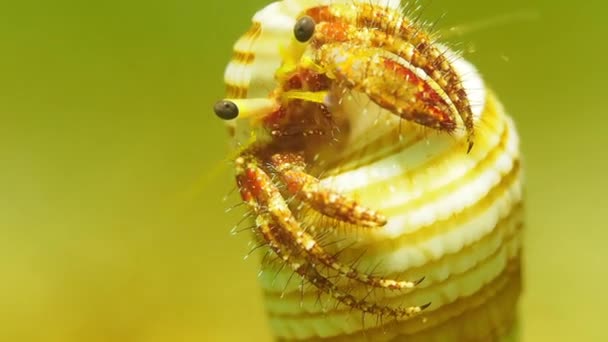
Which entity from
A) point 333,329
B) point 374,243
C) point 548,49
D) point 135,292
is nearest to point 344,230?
point 374,243

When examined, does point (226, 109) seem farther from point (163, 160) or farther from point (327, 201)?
point (163, 160)

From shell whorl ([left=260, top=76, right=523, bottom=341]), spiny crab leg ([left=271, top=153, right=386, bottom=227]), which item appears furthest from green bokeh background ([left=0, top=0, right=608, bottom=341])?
spiny crab leg ([left=271, top=153, right=386, bottom=227])

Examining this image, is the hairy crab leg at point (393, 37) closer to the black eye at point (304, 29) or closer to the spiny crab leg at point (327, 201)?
the black eye at point (304, 29)

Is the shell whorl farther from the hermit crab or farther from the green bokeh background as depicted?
the green bokeh background

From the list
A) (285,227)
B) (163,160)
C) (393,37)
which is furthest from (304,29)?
(163,160)

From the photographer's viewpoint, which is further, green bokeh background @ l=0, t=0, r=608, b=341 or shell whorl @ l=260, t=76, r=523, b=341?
green bokeh background @ l=0, t=0, r=608, b=341

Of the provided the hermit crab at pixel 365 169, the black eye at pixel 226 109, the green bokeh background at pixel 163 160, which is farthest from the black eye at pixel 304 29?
the green bokeh background at pixel 163 160

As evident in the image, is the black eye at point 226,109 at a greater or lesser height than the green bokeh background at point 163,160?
lesser
